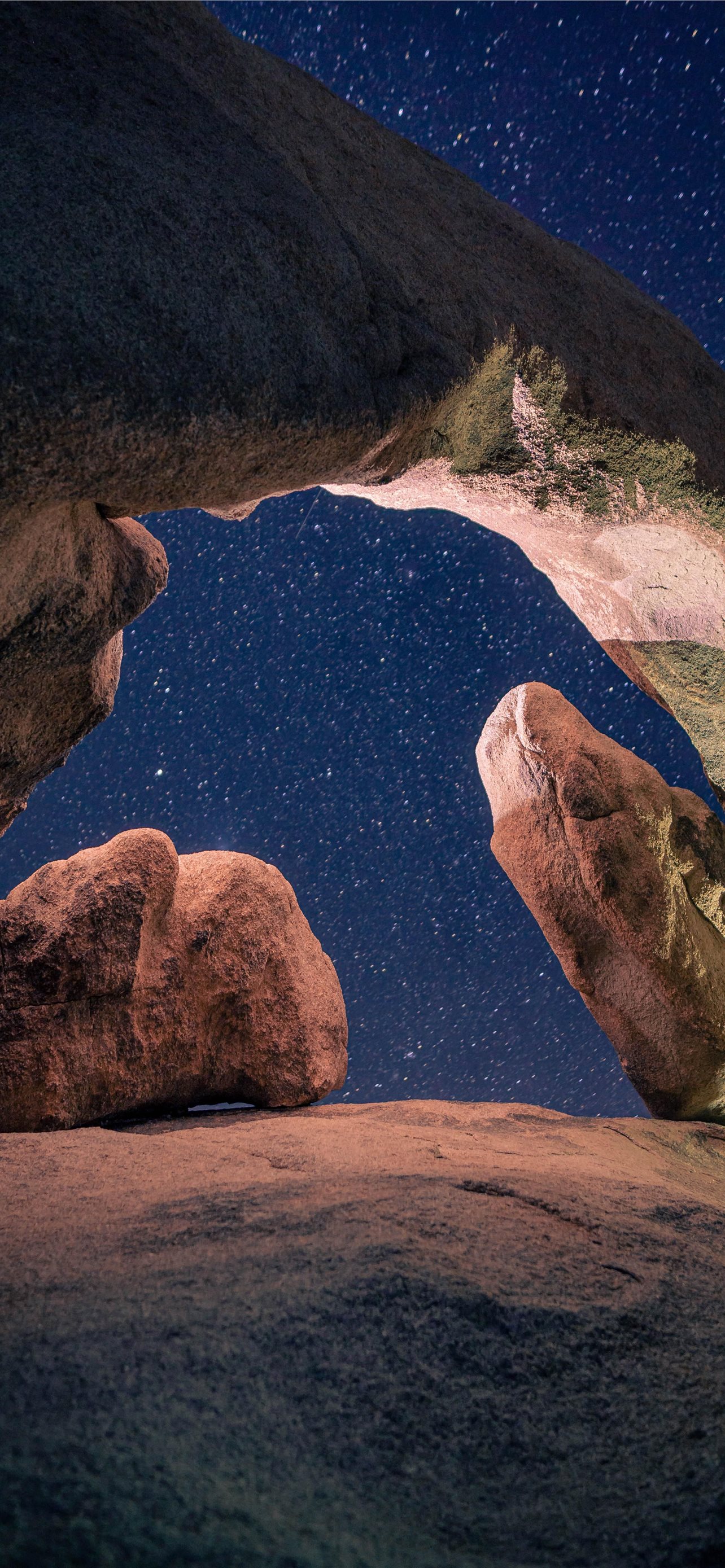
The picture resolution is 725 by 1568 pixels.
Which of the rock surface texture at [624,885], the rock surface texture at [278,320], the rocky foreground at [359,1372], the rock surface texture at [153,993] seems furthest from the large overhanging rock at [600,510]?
the rocky foreground at [359,1372]

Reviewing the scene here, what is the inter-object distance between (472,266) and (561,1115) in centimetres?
368

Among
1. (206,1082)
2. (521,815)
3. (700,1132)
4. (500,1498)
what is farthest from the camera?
(521,815)

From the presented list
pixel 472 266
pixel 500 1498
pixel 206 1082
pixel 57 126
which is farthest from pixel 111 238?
pixel 206 1082

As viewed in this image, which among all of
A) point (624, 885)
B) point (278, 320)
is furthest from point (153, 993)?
point (278, 320)

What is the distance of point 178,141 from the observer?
1999 mm

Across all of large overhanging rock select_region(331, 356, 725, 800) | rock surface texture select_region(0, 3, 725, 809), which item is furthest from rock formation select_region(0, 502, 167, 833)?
large overhanging rock select_region(331, 356, 725, 800)

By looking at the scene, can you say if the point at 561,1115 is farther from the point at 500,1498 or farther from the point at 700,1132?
the point at 500,1498

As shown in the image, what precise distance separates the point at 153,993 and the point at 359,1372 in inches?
90.7

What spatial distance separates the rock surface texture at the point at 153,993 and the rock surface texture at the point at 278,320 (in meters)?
1.79

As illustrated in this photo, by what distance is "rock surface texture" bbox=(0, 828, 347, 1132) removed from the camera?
10.6 ft

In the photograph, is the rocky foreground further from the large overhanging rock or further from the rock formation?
the large overhanging rock

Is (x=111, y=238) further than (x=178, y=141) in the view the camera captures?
No

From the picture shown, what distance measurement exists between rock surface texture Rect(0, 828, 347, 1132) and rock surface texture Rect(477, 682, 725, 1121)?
4.30ft

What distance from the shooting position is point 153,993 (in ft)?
11.5
